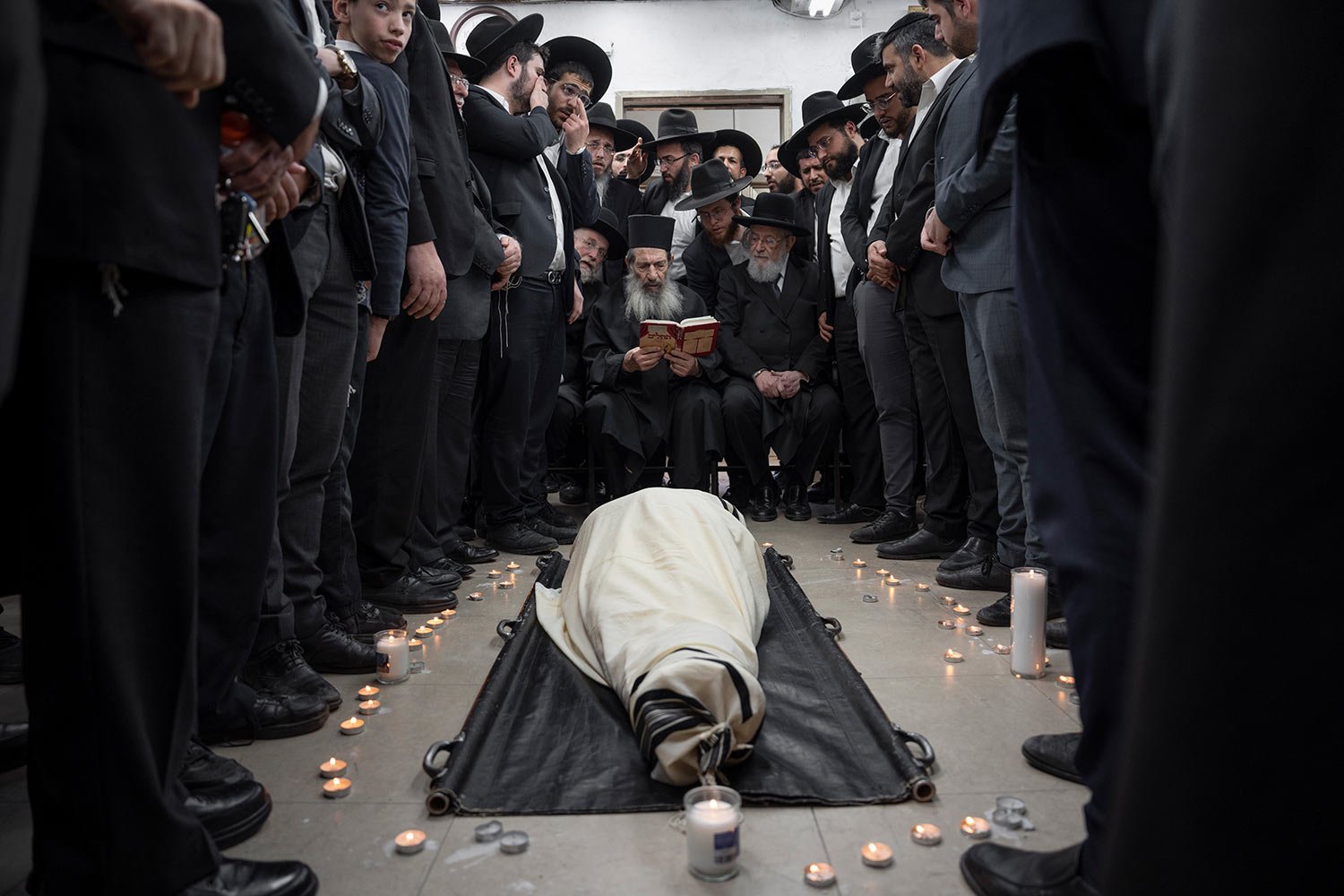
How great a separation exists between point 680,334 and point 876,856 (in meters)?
3.38

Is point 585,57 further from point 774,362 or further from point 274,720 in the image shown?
point 274,720

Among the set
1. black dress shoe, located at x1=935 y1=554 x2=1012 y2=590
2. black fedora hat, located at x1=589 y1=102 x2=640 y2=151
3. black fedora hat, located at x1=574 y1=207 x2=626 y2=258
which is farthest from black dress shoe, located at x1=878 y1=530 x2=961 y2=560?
black fedora hat, located at x1=589 y1=102 x2=640 y2=151

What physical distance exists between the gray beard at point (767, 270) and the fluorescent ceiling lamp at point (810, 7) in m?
5.07

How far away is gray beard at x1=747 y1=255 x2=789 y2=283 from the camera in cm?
514

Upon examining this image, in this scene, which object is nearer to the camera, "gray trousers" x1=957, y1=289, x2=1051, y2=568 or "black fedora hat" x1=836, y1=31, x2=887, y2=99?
"gray trousers" x1=957, y1=289, x2=1051, y2=568

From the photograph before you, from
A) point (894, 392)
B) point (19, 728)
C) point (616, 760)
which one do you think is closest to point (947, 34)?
point (894, 392)

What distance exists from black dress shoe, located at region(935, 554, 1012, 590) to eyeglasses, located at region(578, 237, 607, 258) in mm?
2662

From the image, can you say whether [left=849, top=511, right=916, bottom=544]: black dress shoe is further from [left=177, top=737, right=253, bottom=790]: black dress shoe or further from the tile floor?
[left=177, top=737, right=253, bottom=790]: black dress shoe

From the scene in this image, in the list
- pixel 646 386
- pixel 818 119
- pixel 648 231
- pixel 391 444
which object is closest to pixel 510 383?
pixel 391 444

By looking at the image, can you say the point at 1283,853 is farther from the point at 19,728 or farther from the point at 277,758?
the point at 19,728

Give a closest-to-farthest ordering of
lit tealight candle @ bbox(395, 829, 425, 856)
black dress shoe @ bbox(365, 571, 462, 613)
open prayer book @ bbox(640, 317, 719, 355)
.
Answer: lit tealight candle @ bbox(395, 829, 425, 856), black dress shoe @ bbox(365, 571, 462, 613), open prayer book @ bbox(640, 317, 719, 355)

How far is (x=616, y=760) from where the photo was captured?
177 centimetres

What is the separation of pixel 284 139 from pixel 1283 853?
1265 mm

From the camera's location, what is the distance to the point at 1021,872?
1306 mm
